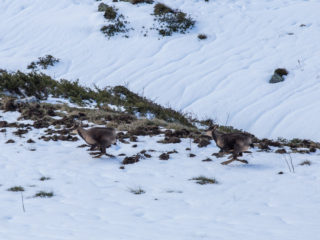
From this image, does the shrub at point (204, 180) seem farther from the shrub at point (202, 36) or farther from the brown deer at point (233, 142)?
the shrub at point (202, 36)

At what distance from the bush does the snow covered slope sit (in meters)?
0.46

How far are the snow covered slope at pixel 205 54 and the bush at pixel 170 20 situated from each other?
46 centimetres

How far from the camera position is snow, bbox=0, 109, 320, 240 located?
11.5 ft

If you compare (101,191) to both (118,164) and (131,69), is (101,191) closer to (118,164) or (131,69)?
(118,164)

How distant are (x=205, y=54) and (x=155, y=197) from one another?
40.8ft

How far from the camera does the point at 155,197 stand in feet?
15.2

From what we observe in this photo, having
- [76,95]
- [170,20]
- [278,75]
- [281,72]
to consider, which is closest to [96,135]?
[76,95]

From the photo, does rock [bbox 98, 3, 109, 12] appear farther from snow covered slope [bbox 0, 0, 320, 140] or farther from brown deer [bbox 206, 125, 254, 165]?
brown deer [bbox 206, 125, 254, 165]

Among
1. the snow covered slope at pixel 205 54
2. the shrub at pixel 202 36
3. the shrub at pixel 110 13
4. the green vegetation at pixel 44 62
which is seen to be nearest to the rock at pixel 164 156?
the snow covered slope at pixel 205 54

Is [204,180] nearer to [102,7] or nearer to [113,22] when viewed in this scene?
[113,22]

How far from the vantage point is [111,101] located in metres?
12.1

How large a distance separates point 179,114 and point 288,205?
296 inches

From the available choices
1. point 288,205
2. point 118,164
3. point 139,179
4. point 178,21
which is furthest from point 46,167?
point 178,21

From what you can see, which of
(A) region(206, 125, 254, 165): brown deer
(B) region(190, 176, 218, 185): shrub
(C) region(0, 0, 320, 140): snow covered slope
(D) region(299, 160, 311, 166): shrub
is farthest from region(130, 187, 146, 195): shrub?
(C) region(0, 0, 320, 140): snow covered slope
